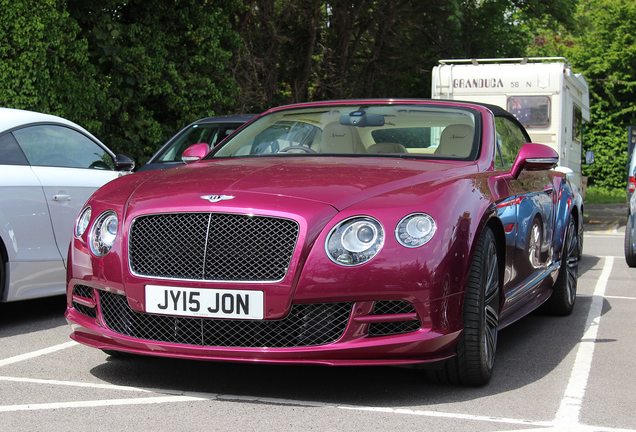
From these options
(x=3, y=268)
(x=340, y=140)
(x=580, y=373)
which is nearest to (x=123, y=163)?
(x=3, y=268)

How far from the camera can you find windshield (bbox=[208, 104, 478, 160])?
5.04 metres

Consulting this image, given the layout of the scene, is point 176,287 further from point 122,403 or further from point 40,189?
point 40,189

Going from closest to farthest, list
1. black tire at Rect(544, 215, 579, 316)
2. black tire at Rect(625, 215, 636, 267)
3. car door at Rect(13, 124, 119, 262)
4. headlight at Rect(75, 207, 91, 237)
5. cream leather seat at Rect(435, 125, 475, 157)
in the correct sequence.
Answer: headlight at Rect(75, 207, 91, 237) → cream leather seat at Rect(435, 125, 475, 157) → car door at Rect(13, 124, 119, 262) → black tire at Rect(544, 215, 579, 316) → black tire at Rect(625, 215, 636, 267)

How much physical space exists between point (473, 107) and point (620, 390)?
2036 mm

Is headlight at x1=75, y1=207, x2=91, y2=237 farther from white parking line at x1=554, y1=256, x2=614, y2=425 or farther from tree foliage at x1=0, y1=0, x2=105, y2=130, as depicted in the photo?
tree foliage at x1=0, y1=0, x2=105, y2=130

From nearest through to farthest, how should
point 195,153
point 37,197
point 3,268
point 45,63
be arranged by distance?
point 195,153 → point 3,268 → point 37,197 → point 45,63

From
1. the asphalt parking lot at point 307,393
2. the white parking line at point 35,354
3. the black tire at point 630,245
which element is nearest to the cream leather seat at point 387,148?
the asphalt parking lot at point 307,393

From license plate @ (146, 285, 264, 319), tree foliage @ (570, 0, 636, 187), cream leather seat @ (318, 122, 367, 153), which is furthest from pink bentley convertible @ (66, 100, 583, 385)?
tree foliage @ (570, 0, 636, 187)

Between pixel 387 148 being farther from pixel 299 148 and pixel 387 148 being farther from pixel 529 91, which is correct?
pixel 529 91

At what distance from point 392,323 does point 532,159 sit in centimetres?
178

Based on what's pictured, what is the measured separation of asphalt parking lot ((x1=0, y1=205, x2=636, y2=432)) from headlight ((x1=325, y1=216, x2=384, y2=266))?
27.5 inches

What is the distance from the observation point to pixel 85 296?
4156 millimetres

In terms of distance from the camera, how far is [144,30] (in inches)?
568

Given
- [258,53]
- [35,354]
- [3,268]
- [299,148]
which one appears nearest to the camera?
[35,354]
